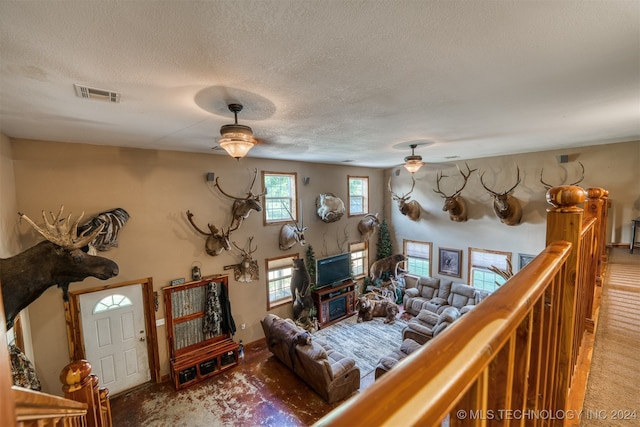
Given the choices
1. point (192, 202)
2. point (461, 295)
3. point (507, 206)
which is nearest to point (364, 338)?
point (461, 295)

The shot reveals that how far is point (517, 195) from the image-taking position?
678 cm

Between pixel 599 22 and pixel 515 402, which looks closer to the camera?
pixel 515 402

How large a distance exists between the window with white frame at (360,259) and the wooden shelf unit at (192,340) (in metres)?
4.25

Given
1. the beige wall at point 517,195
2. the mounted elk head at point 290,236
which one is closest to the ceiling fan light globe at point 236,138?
the mounted elk head at point 290,236

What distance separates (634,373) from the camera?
1746 mm

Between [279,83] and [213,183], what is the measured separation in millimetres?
3923

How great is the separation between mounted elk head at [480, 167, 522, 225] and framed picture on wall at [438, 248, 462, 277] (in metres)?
1.60

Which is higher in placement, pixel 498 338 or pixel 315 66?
pixel 315 66

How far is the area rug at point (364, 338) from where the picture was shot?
5965mm

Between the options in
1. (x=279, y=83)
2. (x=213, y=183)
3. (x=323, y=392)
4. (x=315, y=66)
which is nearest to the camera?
(x=315, y=66)

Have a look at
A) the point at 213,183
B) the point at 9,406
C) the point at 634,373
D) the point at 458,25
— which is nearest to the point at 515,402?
the point at 9,406

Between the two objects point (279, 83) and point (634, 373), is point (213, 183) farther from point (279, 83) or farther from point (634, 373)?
point (634, 373)

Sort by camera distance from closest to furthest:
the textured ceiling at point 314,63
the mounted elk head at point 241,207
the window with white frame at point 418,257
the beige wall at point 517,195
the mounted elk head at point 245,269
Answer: the textured ceiling at point 314,63 < the beige wall at point 517,195 < the mounted elk head at point 241,207 < the mounted elk head at point 245,269 < the window with white frame at point 418,257

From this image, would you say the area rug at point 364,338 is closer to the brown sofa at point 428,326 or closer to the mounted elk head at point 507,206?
the brown sofa at point 428,326
